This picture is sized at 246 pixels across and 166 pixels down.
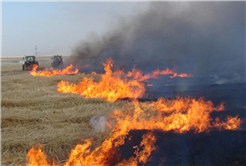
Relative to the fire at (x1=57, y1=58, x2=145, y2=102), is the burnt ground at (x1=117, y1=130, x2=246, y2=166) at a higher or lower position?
lower

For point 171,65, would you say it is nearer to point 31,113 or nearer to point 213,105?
point 213,105

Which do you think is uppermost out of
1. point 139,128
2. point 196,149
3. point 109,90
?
point 109,90

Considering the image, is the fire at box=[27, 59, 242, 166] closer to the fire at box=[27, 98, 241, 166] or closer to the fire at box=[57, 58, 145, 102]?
the fire at box=[27, 98, 241, 166]

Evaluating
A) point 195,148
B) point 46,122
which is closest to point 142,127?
point 195,148

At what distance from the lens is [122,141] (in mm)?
4703

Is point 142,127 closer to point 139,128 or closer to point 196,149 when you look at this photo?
point 139,128

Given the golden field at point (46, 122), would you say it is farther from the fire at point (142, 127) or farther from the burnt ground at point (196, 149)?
the burnt ground at point (196, 149)

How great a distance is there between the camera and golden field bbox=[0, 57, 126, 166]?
5.49m

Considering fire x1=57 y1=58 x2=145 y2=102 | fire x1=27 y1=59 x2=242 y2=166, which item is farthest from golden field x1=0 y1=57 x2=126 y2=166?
fire x1=57 y1=58 x2=145 y2=102

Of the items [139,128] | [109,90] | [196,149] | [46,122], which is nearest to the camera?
[196,149]

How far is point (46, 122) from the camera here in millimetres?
7160

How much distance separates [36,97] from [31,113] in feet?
6.96

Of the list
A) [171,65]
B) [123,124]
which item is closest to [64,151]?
[123,124]

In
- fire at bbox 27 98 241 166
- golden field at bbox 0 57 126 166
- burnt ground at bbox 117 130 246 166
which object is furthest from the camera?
golden field at bbox 0 57 126 166
